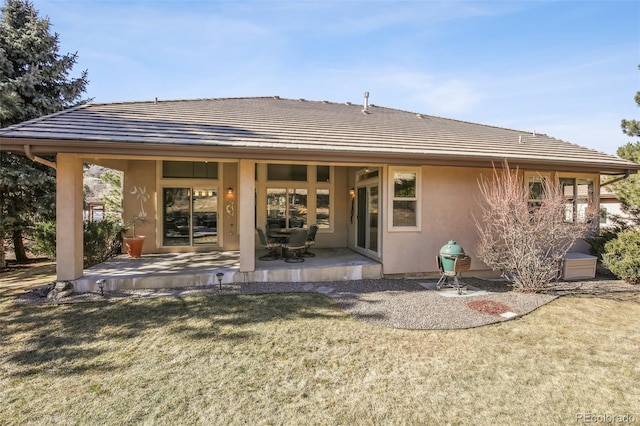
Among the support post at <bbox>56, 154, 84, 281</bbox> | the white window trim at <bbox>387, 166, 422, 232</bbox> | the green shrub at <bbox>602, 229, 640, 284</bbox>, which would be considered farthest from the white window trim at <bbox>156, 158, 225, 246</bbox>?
the green shrub at <bbox>602, 229, 640, 284</bbox>

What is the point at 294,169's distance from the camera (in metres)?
10.9

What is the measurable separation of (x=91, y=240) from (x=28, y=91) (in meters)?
5.35

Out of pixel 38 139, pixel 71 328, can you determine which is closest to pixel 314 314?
pixel 71 328

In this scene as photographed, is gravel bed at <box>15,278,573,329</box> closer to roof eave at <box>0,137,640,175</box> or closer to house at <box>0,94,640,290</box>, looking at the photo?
house at <box>0,94,640,290</box>

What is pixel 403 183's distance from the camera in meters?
8.02

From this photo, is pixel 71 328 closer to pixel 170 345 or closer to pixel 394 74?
pixel 170 345

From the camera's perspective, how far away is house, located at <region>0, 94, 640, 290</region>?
21.1ft

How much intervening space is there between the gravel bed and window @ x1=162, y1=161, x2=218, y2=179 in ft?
15.5

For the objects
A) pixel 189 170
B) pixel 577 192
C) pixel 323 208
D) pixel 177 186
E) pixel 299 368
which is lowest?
pixel 299 368

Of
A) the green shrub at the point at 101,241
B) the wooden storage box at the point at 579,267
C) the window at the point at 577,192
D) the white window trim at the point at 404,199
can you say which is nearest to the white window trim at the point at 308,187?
the white window trim at the point at 404,199

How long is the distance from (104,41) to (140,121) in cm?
443

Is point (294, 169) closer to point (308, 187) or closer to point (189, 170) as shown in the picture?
point (308, 187)

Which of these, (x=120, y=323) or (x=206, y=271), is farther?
(x=206, y=271)

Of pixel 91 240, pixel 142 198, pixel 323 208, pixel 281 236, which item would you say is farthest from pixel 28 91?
pixel 323 208
